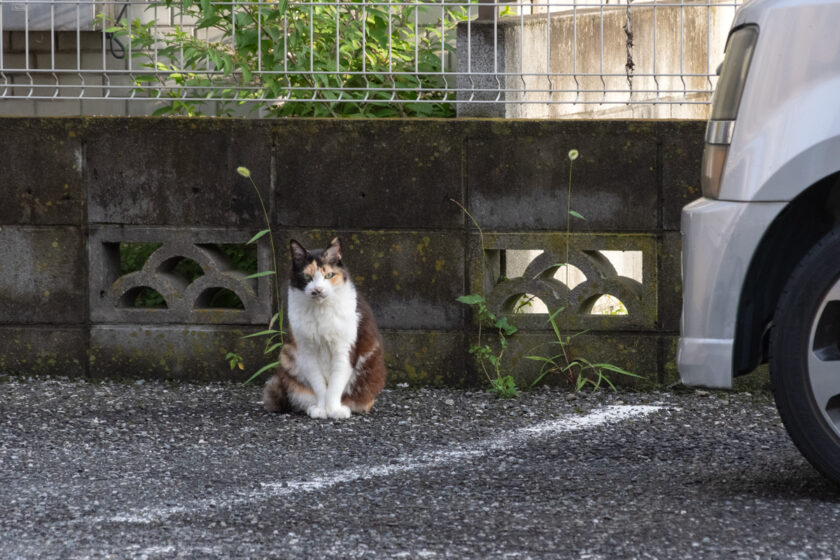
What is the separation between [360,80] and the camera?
246 inches

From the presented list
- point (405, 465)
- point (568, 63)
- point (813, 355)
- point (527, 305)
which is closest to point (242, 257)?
point (527, 305)

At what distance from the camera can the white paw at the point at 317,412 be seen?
203 inches

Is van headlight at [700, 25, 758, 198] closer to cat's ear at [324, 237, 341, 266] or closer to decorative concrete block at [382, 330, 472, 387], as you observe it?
cat's ear at [324, 237, 341, 266]

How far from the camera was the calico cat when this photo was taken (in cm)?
516

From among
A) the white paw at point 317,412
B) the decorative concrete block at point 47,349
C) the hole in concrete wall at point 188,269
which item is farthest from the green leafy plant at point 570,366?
the decorative concrete block at point 47,349

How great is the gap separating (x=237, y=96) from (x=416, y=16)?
107 cm

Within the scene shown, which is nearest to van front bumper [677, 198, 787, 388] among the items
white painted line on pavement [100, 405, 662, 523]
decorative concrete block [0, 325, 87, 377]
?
white painted line on pavement [100, 405, 662, 523]

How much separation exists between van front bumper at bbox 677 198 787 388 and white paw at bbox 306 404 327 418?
2029 millimetres

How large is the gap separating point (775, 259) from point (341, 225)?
8.84ft

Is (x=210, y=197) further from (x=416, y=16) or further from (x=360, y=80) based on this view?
(x=416, y=16)

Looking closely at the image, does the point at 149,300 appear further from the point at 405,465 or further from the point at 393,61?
the point at 405,465

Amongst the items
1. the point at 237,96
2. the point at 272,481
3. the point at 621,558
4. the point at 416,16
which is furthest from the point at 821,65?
the point at 237,96

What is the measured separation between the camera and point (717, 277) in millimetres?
3533

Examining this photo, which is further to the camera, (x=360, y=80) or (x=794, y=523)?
(x=360, y=80)
